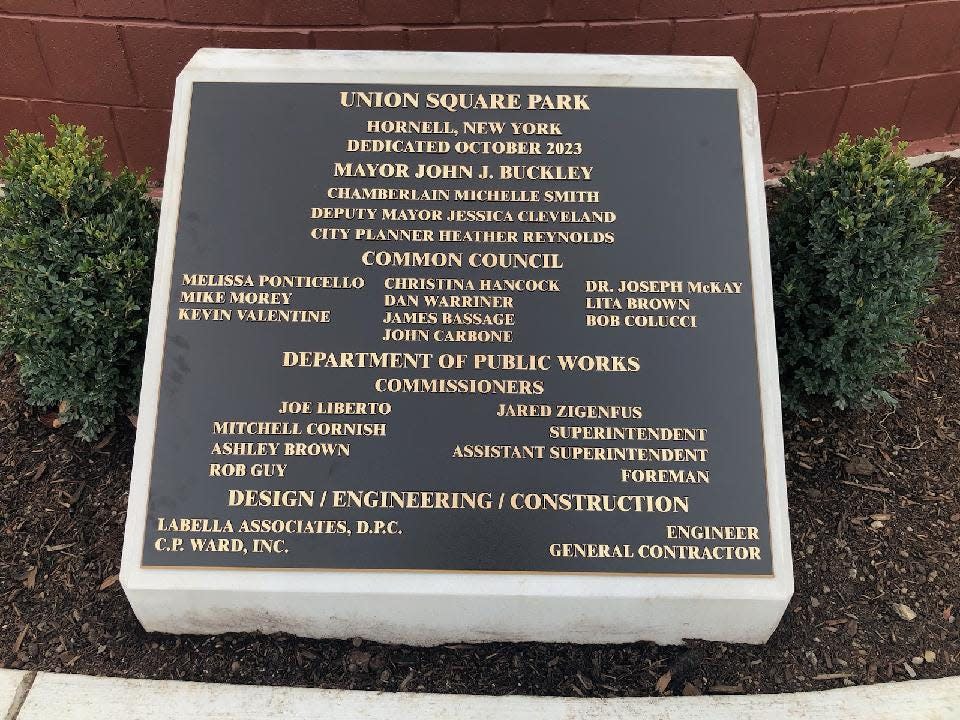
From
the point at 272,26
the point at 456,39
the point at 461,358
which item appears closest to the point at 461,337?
the point at 461,358

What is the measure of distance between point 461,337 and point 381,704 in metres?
1.48

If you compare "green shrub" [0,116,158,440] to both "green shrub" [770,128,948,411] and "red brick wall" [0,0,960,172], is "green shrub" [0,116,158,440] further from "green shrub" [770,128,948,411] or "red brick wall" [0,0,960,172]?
"green shrub" [770,128,948,411]

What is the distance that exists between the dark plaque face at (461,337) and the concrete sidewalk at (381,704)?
585 mm

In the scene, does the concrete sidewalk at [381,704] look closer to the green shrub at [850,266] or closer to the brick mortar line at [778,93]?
the green shrub at [850,266]

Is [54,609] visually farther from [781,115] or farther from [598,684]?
[781,115]

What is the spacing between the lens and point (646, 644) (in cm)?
315

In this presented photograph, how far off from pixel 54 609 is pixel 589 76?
10.8 feet

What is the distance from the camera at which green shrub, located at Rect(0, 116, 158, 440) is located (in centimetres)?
329

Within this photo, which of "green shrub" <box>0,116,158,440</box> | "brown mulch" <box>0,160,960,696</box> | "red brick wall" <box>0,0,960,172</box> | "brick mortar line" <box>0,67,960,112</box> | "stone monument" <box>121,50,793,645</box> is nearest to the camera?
"stone monument" <box>121,50,793,645</box>

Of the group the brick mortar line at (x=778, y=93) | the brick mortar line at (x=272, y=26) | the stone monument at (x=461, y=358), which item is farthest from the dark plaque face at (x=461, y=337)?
the brick mortar line at (x=778, y=93)

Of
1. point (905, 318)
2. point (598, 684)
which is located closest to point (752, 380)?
point (905, 318)

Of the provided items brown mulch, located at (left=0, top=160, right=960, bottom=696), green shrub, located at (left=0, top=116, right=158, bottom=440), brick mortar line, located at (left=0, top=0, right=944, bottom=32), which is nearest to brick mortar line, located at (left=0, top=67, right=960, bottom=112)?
brick mortar line, located at (left=0, top=0, right=944, bottom=32)

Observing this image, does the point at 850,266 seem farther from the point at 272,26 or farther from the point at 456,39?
the point at 272,26

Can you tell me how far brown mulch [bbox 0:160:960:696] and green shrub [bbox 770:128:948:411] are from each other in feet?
1.34
